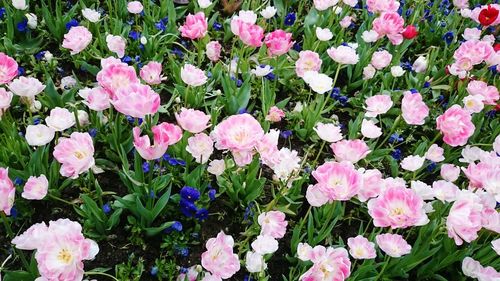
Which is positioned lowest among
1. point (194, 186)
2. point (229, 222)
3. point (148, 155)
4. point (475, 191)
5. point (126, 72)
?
point (229, 222)

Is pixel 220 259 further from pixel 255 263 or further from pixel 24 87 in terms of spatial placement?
pixel 24 87

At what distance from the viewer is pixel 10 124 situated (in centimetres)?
206

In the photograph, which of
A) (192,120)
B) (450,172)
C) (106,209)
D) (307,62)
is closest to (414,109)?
(450,172)

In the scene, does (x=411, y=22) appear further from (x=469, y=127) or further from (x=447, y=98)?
(x=469, y=127)

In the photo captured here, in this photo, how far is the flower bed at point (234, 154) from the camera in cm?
169

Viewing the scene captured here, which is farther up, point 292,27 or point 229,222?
point 292,27

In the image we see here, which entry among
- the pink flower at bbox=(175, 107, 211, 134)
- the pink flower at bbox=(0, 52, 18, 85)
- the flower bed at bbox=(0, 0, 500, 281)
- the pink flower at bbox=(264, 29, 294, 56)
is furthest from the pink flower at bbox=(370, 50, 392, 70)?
the pink flower at bbox=(0, 52, 18, 85)

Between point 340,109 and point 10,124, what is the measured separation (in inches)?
61.5

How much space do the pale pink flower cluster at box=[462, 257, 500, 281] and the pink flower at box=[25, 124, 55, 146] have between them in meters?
1.54

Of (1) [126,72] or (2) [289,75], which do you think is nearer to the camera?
(1) [126,72]

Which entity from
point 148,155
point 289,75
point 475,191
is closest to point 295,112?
point 289,75

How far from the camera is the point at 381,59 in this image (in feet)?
8.57

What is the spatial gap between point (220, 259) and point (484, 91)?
1.60 m

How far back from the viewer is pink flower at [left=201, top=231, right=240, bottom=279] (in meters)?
1.61
